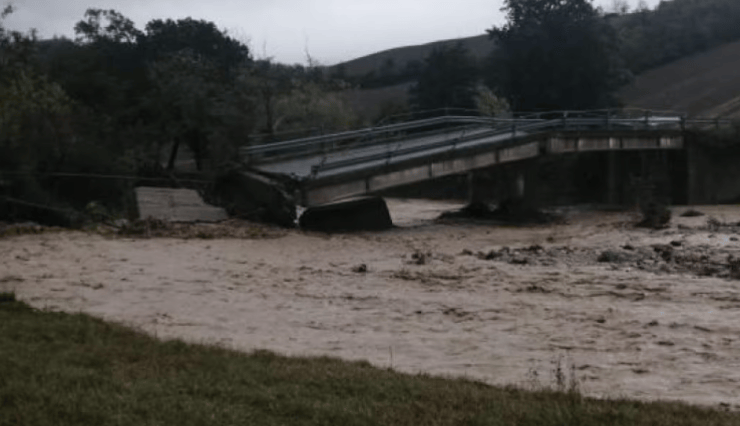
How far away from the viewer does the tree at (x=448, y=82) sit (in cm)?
6856

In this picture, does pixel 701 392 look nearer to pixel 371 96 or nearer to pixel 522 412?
pixel 522 412

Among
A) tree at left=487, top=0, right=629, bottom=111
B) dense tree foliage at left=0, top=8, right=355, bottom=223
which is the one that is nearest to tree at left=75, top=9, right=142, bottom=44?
dense tree foliage at left=0, top=8, right=355, bottom=223

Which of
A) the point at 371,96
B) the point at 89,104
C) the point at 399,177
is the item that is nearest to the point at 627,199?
the point at 399,177

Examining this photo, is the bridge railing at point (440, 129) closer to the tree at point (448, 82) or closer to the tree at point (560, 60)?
the tree at point (560, 60)

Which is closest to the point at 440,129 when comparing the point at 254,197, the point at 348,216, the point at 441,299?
the point at 348,216

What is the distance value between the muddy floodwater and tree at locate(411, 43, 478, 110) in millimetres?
45817

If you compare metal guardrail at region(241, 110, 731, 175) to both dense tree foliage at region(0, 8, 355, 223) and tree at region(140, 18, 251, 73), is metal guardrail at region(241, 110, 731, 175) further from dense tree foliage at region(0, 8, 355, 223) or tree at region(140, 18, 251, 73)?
tree at region(140, 18, 251, 73)

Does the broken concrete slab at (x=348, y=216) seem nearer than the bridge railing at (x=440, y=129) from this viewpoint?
Yes

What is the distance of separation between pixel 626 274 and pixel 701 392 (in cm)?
880

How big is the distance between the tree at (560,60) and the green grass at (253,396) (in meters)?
58.1

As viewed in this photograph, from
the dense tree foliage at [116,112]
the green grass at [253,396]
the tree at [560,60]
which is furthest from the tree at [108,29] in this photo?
the green grass at [253,396]

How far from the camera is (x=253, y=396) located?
634cm

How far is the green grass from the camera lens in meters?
5.79

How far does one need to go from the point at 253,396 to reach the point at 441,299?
7299mm
